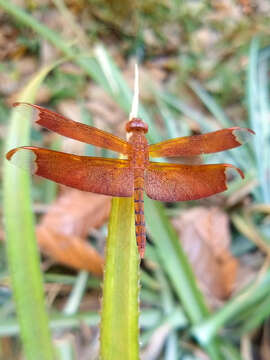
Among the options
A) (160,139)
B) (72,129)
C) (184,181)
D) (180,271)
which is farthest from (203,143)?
(160,139)

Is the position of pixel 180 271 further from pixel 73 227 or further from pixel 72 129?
pixel 72 129

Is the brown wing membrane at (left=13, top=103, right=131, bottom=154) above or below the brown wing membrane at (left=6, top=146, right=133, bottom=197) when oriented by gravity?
above

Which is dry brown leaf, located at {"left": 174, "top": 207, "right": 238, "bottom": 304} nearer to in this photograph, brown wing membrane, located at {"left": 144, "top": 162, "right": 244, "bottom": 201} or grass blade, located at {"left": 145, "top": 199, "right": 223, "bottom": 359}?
grass blade, located at {"left": 145, "top": 199, "right": 223, "bottom": 359}

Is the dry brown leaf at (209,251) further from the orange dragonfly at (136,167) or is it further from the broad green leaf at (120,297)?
the broad green leaf at (120,297)

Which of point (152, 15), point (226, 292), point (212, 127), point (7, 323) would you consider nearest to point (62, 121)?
point (7, 323)

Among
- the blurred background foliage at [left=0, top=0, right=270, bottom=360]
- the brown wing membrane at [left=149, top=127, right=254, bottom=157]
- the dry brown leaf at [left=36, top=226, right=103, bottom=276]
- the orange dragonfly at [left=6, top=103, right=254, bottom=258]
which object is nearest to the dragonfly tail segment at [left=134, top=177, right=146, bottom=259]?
the orange dragonfly at [left=6, top=103, right=254, bottom=258]

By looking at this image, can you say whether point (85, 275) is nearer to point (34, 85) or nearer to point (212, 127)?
point (34, 85)

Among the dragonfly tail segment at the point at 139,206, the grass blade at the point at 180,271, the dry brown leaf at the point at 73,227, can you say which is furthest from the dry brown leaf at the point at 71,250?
the dragonfly tail segment at the point at 139,206
